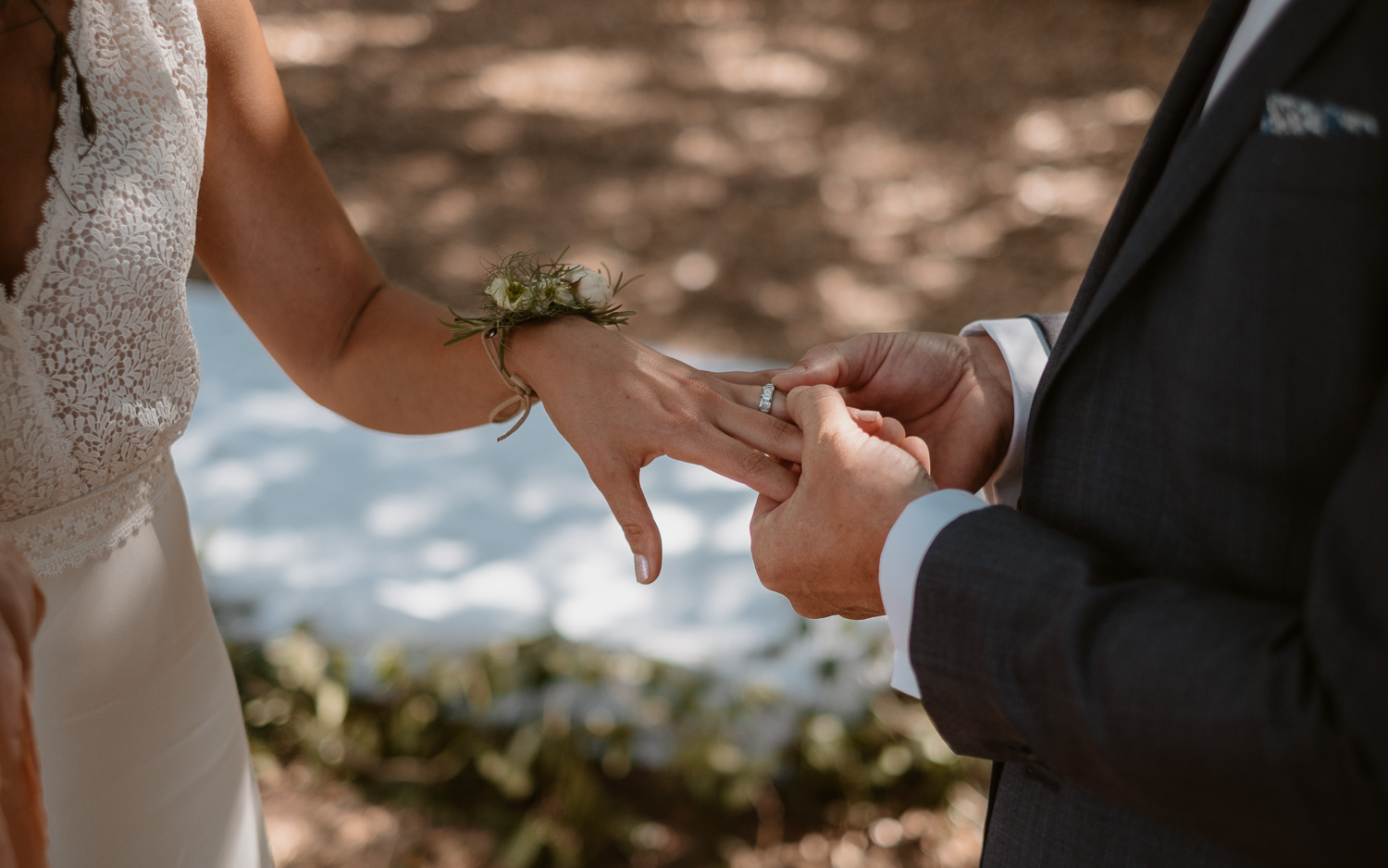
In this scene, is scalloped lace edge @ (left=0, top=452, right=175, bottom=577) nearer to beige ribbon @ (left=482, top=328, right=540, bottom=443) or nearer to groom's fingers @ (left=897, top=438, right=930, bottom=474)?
beige ribbon @ (left=482, top=328, right=540, bottom=443)

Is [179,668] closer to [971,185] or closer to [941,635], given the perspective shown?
[941,635]

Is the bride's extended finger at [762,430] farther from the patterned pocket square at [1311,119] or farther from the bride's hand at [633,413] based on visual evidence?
the patterned pocket square at [1311,119]

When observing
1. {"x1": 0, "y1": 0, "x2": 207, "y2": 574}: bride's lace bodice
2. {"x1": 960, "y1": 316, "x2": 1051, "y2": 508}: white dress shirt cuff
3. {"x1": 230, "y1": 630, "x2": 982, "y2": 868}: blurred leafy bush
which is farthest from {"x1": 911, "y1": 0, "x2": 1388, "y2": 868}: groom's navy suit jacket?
{"x1": 230, "y1": 630, "x2": 982, "y2": 868}: blurred leafy bush

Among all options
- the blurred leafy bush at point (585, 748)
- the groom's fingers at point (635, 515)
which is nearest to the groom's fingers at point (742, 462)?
the groom's fingers at point (635, 515)

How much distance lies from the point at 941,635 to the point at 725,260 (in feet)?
16.0

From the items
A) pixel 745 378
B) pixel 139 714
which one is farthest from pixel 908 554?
pixel 139 714

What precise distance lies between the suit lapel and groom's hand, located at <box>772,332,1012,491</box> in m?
0.58

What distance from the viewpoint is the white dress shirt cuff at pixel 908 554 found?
1.38 m

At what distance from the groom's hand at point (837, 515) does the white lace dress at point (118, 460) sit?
1050 mm

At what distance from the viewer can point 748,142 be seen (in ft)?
22.5

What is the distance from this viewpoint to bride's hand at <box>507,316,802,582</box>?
201 cm

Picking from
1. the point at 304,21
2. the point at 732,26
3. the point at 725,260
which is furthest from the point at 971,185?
the point at 304,21

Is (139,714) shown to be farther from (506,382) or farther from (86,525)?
(506,382)

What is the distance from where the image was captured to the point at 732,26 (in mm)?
7863
